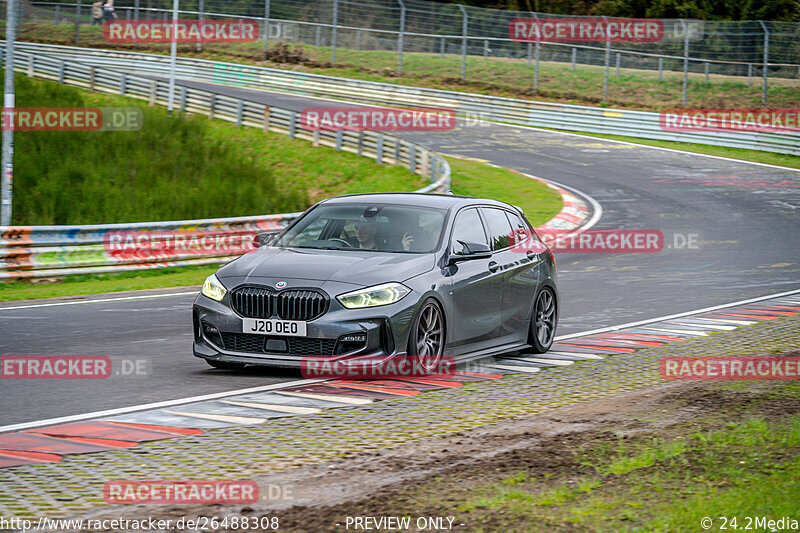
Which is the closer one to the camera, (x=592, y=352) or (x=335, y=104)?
(x=592, y=352)

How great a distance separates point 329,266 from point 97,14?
51797 millimetres

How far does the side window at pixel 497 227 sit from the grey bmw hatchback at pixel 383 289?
0.05 ft

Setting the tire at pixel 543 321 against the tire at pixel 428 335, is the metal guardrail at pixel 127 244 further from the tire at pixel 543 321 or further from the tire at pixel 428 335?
the tire at pixel 428 335

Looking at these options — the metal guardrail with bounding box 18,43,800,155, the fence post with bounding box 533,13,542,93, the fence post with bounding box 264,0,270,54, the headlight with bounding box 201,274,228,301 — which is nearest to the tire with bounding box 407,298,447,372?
the headlight with bounding box 201,274,228,301

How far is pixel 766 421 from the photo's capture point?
7.43 meters

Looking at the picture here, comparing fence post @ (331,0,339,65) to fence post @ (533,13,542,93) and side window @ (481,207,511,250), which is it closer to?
fence post @ (533,13,542,93)

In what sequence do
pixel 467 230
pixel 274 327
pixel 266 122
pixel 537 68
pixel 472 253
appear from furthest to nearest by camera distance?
pixel 537 68, pixel 266 122, pixel 467 230, pixel 472 253, pixel 274 327

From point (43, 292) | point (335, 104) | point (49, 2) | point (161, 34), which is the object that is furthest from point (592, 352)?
point (49, 2)

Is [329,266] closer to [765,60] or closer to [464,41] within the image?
[765,60]

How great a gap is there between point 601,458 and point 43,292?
12319 mm

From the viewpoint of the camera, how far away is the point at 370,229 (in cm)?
1011

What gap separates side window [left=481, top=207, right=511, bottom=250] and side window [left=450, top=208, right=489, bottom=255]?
0.55 feet

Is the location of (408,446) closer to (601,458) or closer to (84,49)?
(601,458)

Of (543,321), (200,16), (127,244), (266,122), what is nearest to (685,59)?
(266,122)
